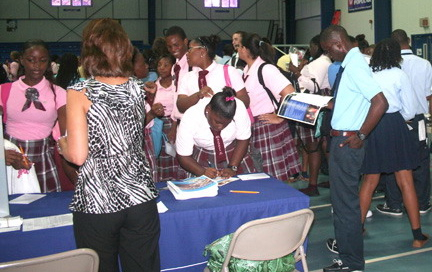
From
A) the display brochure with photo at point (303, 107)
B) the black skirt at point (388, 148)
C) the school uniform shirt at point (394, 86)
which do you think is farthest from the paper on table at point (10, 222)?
the school uniform shirt at point (394, 86)

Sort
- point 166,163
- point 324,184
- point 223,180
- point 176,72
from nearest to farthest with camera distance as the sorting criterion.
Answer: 1. point 223,180
2. point 176,72
3. point 166,163
4. point 324,184

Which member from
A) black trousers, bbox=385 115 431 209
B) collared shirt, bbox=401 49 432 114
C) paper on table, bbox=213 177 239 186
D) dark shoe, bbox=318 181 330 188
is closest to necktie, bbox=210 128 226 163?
paper on table, bbox=213 177 239 186

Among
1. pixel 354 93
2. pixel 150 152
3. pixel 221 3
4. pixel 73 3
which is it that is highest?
pixel 221 3

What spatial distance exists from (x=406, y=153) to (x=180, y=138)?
1637 millimetres

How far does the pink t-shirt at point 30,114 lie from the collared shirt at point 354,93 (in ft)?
5.83

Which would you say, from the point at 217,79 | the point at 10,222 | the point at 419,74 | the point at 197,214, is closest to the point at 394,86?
the point at 419,74

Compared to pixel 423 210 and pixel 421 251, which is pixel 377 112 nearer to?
pixel 421 251

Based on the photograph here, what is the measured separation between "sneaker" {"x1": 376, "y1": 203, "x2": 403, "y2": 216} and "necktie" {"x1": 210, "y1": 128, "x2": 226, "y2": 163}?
1922 mm

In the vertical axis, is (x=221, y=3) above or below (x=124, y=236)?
above

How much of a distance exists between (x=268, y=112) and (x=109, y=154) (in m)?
2.37

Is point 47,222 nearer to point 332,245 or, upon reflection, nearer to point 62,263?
point 62,263

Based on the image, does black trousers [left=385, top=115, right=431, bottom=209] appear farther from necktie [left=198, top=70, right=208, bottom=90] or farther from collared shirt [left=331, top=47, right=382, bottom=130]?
necktie [left=198, top=70, right=208, bottom=90]

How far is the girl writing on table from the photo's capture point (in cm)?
335

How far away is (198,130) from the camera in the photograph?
346cm
